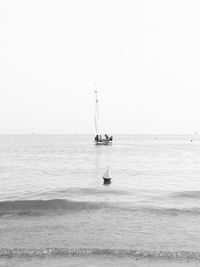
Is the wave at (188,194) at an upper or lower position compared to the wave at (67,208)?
lower

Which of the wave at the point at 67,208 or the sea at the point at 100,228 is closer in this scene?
the sea at the point at 100,228

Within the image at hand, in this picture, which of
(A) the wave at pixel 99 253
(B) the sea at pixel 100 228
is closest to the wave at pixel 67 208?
(B) the sea at pixel 100 228

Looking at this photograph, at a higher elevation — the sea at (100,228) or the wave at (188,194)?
the sea at (100,228)

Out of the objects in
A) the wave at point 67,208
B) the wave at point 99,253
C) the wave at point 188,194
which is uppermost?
the wave at point 99,253

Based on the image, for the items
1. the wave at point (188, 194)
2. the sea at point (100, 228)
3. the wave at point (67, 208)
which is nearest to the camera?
the sea at point (100, 228)

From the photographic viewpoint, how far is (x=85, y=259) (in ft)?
44.8

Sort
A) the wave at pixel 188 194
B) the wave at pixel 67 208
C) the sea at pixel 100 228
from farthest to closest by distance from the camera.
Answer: the wave at pixel 188 194 < the wave at pixel 67 208 < the sea at pixel 100 228

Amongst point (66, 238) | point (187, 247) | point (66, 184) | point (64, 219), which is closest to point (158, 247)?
point (187, 247)

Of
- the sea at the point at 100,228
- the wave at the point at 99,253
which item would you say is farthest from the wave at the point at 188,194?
the wave at the point at 99,253

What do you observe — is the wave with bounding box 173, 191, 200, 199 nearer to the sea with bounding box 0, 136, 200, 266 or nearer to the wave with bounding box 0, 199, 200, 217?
the sea with bounding box 0, 136, 200, 266

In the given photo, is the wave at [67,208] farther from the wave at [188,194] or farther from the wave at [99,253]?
the wave at [99,253]

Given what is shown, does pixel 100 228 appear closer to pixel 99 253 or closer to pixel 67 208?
pixel 99 253

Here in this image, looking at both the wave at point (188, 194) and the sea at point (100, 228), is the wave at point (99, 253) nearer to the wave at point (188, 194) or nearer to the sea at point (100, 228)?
the sea at point (100, 228)

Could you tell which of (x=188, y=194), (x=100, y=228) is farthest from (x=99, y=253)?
(x=188, y=194)
